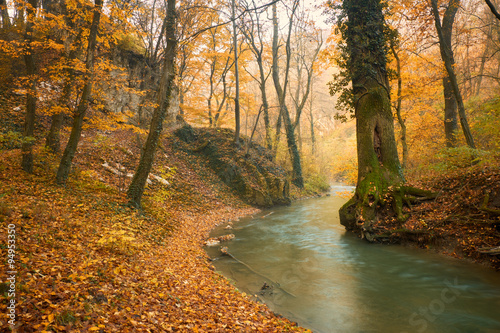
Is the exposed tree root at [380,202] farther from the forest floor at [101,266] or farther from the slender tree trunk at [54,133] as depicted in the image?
the slender tree trunk at [54,133]

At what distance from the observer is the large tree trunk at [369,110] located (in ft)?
31.7

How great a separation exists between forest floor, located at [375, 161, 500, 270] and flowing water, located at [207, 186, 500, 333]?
42 centimetres

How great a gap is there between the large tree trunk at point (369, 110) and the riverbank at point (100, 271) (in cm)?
630

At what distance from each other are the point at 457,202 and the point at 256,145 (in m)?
16.9

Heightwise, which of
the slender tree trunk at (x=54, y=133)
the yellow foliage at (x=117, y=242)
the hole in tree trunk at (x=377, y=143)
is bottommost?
the yellow foliage at (x=117, y=242)

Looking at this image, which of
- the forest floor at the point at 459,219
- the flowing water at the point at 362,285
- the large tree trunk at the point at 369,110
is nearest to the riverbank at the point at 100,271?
the flowing water at the point at 362,285

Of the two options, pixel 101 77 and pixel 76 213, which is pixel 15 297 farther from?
pixel 101 77

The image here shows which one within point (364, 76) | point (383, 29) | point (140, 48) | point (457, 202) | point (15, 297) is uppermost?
point (140, 48)

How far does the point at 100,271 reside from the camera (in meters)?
4.32

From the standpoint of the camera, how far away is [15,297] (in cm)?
296

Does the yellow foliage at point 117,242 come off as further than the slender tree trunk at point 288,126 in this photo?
No

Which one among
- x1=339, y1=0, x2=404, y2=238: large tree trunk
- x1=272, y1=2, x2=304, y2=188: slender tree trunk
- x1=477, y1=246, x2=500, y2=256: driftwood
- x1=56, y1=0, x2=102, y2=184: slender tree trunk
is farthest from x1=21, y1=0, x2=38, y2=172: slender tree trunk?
x1=272, y1=2, x2=304, y2=188: slender tree trunk

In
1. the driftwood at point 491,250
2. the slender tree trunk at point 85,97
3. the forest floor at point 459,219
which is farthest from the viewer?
the slender tree trunk at point 85,97

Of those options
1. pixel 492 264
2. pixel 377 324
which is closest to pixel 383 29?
pixel 492 264
